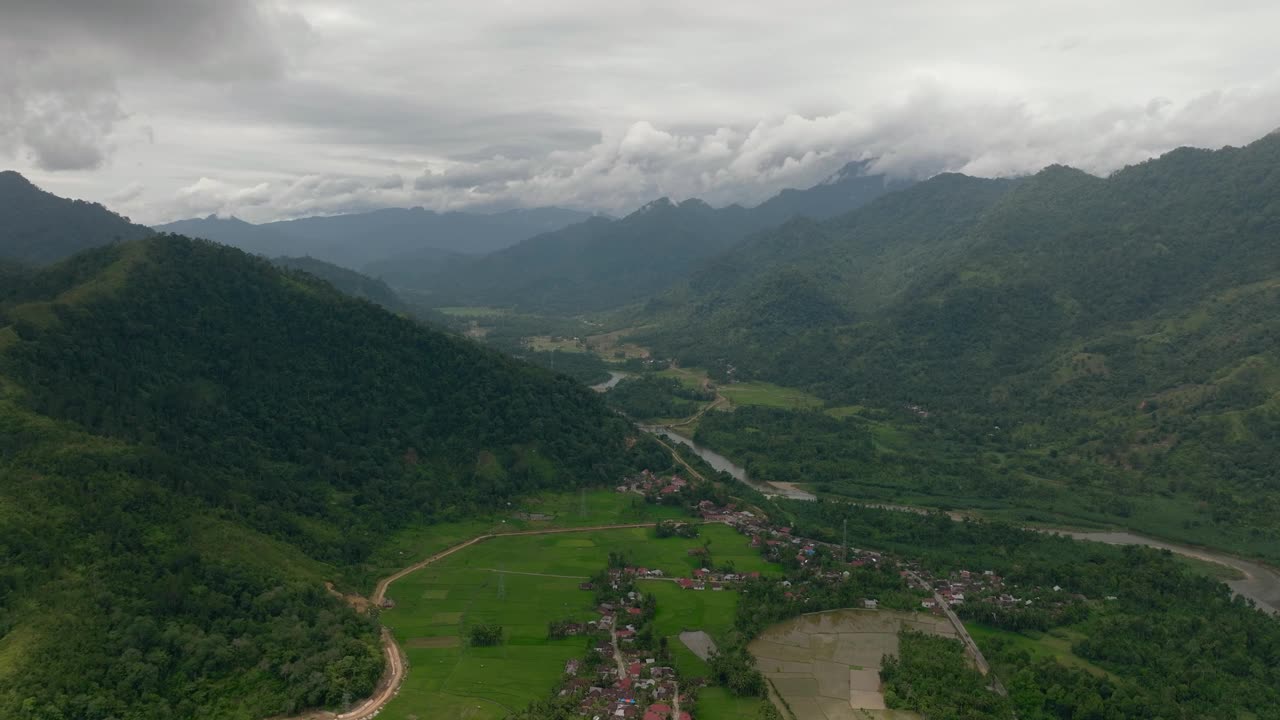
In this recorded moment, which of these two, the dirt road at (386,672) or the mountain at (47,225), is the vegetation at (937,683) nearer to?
the dirt road at (386,672)

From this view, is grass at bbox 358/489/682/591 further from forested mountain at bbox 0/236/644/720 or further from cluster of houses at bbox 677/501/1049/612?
cluster of houses at bbox 677/501/1049/612

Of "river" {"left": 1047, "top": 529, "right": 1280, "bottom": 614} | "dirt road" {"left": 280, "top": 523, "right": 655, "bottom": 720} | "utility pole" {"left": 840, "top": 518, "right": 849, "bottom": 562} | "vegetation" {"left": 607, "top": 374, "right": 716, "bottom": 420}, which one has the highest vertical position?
"vegetation" {"left": 607, "top": 374, "right": 716, "bottom": 420}

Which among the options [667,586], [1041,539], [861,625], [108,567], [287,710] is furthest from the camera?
[1041,539]

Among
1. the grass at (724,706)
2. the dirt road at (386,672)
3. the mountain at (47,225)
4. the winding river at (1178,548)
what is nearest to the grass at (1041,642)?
the grass at (724,706)

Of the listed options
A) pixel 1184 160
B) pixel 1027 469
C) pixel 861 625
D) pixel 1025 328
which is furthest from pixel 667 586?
pixel 1184 160

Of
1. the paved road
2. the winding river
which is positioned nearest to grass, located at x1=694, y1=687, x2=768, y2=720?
the paved road

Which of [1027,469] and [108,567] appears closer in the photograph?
[108,567]

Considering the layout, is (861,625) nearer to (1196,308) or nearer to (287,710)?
(287,710)
